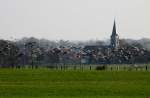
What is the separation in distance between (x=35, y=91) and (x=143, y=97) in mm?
7558

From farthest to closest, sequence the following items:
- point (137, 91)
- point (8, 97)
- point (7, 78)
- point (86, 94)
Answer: point (7, 78) → point (137, 91) → point (86, 94) → point (8, 97)

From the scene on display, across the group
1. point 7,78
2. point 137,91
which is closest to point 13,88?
point 137,91

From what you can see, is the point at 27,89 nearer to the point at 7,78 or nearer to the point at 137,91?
the point at 137,91

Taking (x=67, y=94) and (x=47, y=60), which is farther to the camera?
(x=47, y=60)

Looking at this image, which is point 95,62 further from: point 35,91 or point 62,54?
point 35,91

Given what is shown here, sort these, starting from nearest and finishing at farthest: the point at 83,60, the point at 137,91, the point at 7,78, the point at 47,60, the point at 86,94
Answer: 1. the point at 86,94
2. the point at 137,91
3. the point at 7,78
4. the point at 47,60
5. the point at 83,60

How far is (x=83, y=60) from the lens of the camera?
163500mm

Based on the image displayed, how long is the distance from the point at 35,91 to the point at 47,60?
392 feet

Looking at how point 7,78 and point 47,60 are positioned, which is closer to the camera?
point 7,78

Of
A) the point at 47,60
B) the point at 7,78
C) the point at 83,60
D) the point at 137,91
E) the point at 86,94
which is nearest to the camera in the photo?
the point at 86,94

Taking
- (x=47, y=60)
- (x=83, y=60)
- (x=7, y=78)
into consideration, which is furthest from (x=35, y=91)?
(x=83, y=60)

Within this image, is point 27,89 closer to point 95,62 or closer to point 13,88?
point 13,88

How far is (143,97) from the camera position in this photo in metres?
27.0

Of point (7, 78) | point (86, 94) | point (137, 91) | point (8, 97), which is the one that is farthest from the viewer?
point (7, 78)
